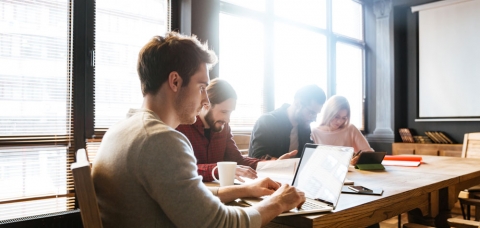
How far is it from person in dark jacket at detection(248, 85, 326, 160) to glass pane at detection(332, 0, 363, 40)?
292 centimetres

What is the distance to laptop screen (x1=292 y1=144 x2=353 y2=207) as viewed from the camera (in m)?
1.17

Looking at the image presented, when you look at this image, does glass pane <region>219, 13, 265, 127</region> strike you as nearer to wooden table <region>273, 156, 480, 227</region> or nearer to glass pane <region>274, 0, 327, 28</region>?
glass pane <region>274, 0, 327, 28</region>

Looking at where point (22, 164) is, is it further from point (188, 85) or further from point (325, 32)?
point (325, 32)

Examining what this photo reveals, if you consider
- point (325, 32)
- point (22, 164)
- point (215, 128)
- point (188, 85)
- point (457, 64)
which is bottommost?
point (22, 164)

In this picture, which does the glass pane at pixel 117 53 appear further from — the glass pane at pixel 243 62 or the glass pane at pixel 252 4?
the glass pane at pixel 252 4

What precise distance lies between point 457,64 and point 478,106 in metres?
0.61

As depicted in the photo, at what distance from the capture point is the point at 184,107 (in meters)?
1.10

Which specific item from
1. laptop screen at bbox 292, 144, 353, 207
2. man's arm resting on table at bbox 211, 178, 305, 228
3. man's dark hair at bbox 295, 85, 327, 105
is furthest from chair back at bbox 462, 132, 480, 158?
man's arm resting on table at bbox 211, 178, 305, 228

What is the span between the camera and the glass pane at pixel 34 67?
2.43m

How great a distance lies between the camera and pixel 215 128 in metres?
2.11

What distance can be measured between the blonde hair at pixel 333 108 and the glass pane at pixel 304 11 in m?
1.82

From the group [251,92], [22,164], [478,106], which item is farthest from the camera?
[478,106]

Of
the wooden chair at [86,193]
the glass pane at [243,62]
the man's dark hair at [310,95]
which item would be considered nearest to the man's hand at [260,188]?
the wooden chair at [86,193]

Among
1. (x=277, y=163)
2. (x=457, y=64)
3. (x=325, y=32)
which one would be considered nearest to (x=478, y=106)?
(x=457, y=64)
